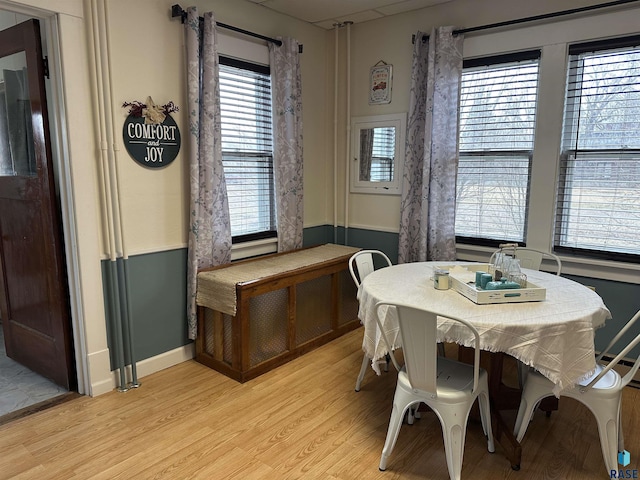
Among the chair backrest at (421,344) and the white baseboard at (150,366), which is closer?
the chair backrest at (421,344)

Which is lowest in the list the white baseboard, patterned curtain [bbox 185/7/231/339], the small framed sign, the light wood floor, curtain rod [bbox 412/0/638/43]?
the light wood floor

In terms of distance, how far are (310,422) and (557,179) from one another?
7.65 feet

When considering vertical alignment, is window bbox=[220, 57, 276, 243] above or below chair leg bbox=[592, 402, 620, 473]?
above

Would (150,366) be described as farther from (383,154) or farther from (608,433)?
(608,433)

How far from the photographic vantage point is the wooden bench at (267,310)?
2.93m

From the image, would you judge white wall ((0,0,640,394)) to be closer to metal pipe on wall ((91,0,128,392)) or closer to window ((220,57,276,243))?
metal pipe on wall ((91,0,128,392))

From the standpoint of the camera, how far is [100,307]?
274 cm

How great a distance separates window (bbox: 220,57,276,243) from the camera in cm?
333

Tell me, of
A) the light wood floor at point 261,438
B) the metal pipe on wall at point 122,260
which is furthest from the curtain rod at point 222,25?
the light wood floor at point 261,438

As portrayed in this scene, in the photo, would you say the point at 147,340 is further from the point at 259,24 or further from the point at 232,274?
the point at 259,24

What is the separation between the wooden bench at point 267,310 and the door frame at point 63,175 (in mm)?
743

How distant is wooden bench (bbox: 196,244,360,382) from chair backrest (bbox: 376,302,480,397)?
4.15ft

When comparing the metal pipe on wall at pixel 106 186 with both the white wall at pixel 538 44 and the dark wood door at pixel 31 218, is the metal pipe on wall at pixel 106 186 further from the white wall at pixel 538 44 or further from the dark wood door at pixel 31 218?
the white wall at pixel 538 44

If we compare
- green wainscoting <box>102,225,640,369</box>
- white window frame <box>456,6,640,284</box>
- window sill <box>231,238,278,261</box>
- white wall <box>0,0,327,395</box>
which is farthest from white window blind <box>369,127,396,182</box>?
green wainscoting <box>102,225,640,369</box>
